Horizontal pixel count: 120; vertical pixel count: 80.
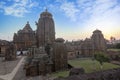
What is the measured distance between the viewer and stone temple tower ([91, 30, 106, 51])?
4838 centimetres

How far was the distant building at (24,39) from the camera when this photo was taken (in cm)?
5266

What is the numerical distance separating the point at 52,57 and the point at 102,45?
30979 mm

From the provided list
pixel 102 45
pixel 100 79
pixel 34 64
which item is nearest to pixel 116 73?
pixel 100 79

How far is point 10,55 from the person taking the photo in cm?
3134

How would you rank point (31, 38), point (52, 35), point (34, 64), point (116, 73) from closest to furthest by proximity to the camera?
point (116, 73)
point (34, 64)
point (52, 35)
point (31, 38)

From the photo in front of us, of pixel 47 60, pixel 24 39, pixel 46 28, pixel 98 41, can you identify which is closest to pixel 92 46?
pixel 98 41

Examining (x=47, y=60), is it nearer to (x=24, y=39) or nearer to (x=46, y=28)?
(x=46, y=28)

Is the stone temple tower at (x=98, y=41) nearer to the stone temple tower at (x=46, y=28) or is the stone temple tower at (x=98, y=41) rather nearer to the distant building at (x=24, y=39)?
the stone temple tower at (x=46, y=28)

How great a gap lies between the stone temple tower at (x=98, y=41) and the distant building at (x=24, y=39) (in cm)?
2428

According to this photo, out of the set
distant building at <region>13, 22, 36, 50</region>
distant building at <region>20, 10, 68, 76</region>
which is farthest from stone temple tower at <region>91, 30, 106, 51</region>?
distant building at <region>20, 10, 68, 76</region>

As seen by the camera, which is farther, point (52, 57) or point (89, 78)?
point (52, 57)

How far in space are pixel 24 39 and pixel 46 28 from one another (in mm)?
17083

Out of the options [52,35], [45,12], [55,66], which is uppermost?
[45,12]

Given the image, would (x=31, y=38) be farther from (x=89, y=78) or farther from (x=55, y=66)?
(x=89, y=78)
